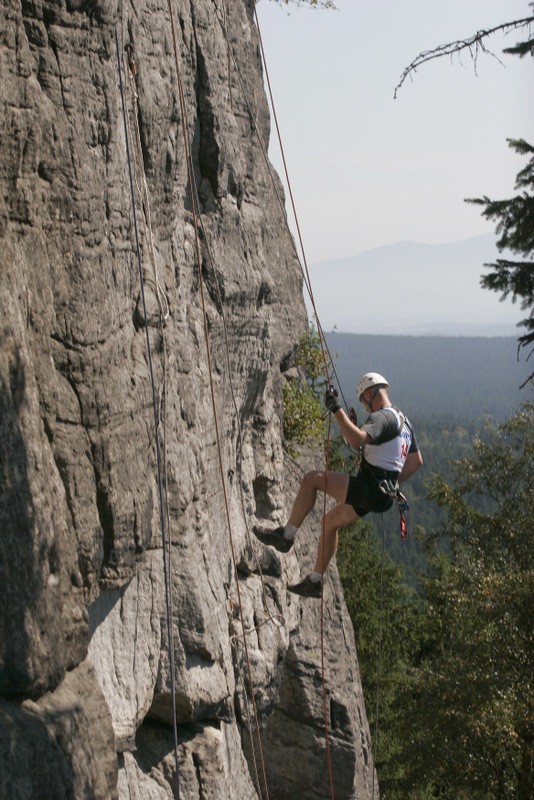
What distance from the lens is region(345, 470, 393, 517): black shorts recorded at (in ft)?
33.8

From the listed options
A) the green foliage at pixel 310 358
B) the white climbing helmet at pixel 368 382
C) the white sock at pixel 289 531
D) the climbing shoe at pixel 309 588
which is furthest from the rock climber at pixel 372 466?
the green foliage at pixel 310 358

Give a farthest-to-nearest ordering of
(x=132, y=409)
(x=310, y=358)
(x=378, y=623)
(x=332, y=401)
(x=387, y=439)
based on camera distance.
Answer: (x=378, y=623), (x=310, y=358), (x=387, y=439), (x=332, y=401), (x=132, y=409)

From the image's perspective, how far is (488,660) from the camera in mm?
16578

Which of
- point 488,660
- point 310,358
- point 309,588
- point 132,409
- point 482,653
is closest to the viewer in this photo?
point 132,409

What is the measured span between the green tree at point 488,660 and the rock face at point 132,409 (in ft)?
13.5

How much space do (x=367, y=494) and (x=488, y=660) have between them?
7.45m

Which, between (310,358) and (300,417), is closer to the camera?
(300,417)

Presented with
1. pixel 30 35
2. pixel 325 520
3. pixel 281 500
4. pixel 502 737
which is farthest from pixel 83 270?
pixel 502 737

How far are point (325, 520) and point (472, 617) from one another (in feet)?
23.1

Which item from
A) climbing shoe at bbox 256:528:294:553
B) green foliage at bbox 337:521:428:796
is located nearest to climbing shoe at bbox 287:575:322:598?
climbing shoe at bbox 256:528:294:553

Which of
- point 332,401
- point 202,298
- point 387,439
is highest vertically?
point 202,298

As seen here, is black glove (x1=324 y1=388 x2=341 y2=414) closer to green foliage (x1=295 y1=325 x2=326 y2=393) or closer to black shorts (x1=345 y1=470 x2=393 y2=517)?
black shorts (x1=345 y1=470 x2=393 y2=517)

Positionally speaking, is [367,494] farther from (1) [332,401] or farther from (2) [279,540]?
(2) [279,540]

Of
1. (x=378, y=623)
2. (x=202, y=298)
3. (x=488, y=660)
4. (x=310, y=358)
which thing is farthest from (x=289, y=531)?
(x=378, y=623)
